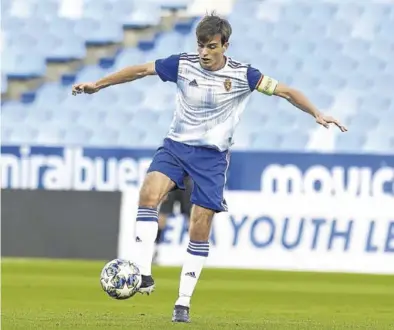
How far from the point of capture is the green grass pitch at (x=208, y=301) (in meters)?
8.35

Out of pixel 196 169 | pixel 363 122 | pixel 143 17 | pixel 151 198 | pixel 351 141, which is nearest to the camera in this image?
pixel 151 198

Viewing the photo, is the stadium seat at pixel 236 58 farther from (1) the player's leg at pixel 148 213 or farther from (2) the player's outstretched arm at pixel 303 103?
(1) the player's leg at pixel 148 213

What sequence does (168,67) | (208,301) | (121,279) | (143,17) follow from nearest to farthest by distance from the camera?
(121,279) → (168,67) → (208,301) → (143,17)

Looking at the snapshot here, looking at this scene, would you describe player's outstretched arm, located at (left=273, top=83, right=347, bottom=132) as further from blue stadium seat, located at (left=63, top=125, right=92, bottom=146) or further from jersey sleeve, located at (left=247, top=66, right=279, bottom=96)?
blue stadium seat, located at (left=63, top=125, right=92, bottom=146)

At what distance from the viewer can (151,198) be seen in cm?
829

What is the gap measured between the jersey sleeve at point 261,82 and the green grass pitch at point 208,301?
1659 millimetres

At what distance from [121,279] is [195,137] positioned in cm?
119

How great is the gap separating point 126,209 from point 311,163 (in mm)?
2822

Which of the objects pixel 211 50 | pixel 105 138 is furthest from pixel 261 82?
pixel 105 138

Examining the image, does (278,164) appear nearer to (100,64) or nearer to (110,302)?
(100,64)

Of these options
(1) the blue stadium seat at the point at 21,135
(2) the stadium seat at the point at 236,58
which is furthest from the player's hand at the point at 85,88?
(1) the blue stadium seat at the point at 21,135

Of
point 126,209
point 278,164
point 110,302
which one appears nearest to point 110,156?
point 126,209

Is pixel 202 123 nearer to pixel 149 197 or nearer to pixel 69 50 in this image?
pixel 149 197

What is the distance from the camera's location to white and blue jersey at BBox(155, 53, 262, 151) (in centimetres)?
846
